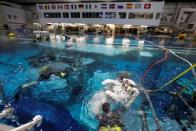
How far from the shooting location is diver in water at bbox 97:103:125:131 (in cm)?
394

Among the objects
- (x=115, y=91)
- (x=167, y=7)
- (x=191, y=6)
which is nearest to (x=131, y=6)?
(x=167, y=7)

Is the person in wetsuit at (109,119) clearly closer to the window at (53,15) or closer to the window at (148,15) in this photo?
the window at (148,15)

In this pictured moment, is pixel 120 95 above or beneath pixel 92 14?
beneath

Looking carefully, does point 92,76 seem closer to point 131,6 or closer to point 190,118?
point 190,118

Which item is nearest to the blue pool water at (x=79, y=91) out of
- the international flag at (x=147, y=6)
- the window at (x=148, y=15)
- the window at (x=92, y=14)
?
the window at (x=148, y=15)

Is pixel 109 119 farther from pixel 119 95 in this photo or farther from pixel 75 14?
pixel 75 14

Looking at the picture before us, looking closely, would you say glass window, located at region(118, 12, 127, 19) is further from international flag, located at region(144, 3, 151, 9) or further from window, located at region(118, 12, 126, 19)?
international flag, located at region(144, 3, 151, 9)

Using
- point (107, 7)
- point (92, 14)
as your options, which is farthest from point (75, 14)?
point (107, 7)

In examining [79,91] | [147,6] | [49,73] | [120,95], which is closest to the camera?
[120,95]

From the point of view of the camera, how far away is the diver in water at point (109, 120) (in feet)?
12.9

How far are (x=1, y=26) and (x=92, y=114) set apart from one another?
4049cm

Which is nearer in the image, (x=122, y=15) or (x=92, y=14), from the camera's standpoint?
(x=122, y=15)

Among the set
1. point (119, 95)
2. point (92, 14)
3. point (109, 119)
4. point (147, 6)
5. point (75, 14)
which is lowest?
point (109, 119)

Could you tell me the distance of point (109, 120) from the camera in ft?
13.9
